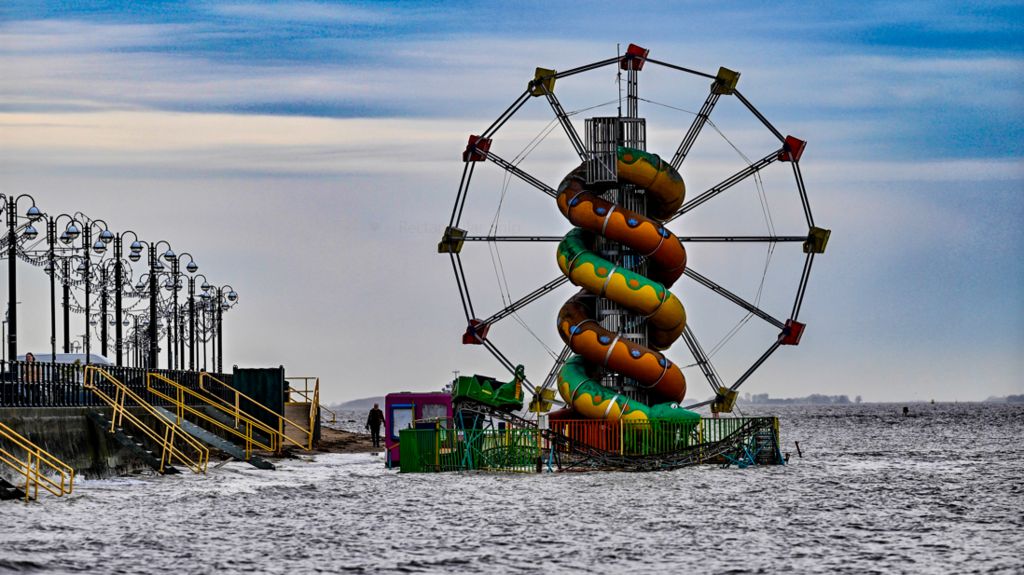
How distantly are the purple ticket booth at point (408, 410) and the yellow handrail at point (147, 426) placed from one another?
5.40 m

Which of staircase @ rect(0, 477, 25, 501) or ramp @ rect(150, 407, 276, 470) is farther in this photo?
ramp @ rect(150, 407, 276, 470)

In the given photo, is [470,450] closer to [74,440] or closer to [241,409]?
[74,440]

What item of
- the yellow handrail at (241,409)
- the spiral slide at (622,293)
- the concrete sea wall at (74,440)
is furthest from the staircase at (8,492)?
the spiral slide at (622,293)

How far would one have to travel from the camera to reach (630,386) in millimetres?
50906

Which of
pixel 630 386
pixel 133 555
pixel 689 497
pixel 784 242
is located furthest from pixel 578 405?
pixel 133 555

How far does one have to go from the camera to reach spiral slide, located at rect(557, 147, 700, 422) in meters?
49.1

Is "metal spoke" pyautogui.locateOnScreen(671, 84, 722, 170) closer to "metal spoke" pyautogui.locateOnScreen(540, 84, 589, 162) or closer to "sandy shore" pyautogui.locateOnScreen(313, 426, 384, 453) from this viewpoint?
"metal spoke" pyautogui.locateOnScreen(540, 84, 589, 162)

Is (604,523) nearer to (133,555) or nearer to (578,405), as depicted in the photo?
(133,555)

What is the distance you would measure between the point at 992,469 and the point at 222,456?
2316cm

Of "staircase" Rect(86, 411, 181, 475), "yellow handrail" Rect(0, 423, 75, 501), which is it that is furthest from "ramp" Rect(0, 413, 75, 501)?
"staircase" Rect(86, 411, 181, 475)

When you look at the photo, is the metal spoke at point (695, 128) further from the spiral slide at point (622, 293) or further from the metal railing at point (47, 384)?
the metal railing at point (47, 384)

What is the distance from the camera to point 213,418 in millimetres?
53000

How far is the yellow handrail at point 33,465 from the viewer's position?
1312 inches

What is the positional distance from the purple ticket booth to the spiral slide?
4.01 m
